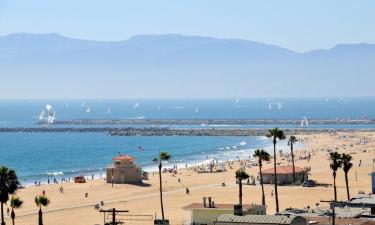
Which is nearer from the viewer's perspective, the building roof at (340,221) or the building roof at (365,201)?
the building roof at (340,221)

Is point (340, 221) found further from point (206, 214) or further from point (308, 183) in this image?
point (308, 183)

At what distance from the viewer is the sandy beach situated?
201 ft

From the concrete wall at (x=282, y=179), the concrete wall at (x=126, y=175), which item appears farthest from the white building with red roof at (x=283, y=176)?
the concrete wall at (x=126, y=175)

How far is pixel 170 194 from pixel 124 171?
9444 millimetres

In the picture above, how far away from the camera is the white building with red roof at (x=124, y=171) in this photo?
81812mm

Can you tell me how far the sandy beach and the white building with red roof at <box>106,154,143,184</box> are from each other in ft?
4.02

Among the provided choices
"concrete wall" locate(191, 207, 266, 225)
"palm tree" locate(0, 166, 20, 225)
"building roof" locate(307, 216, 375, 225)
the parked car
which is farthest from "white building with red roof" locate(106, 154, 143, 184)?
"building roof" locate(307, 216, 375, 225)

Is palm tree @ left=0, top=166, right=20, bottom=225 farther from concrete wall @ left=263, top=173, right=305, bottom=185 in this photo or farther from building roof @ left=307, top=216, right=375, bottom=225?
concrete wall @ left=263, top=173, right=305, bottom=185

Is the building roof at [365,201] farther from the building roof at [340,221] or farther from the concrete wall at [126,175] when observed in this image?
the concrete wall at [126,175]

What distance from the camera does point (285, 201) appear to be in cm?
6556

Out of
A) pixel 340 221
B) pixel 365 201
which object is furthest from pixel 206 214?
pixel 365 201

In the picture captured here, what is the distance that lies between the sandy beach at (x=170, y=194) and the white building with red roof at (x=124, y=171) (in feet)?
4.02

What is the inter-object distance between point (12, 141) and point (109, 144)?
77.5 ft

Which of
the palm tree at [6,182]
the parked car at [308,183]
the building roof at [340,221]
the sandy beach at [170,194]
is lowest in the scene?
the sandy beach at [170,194]
